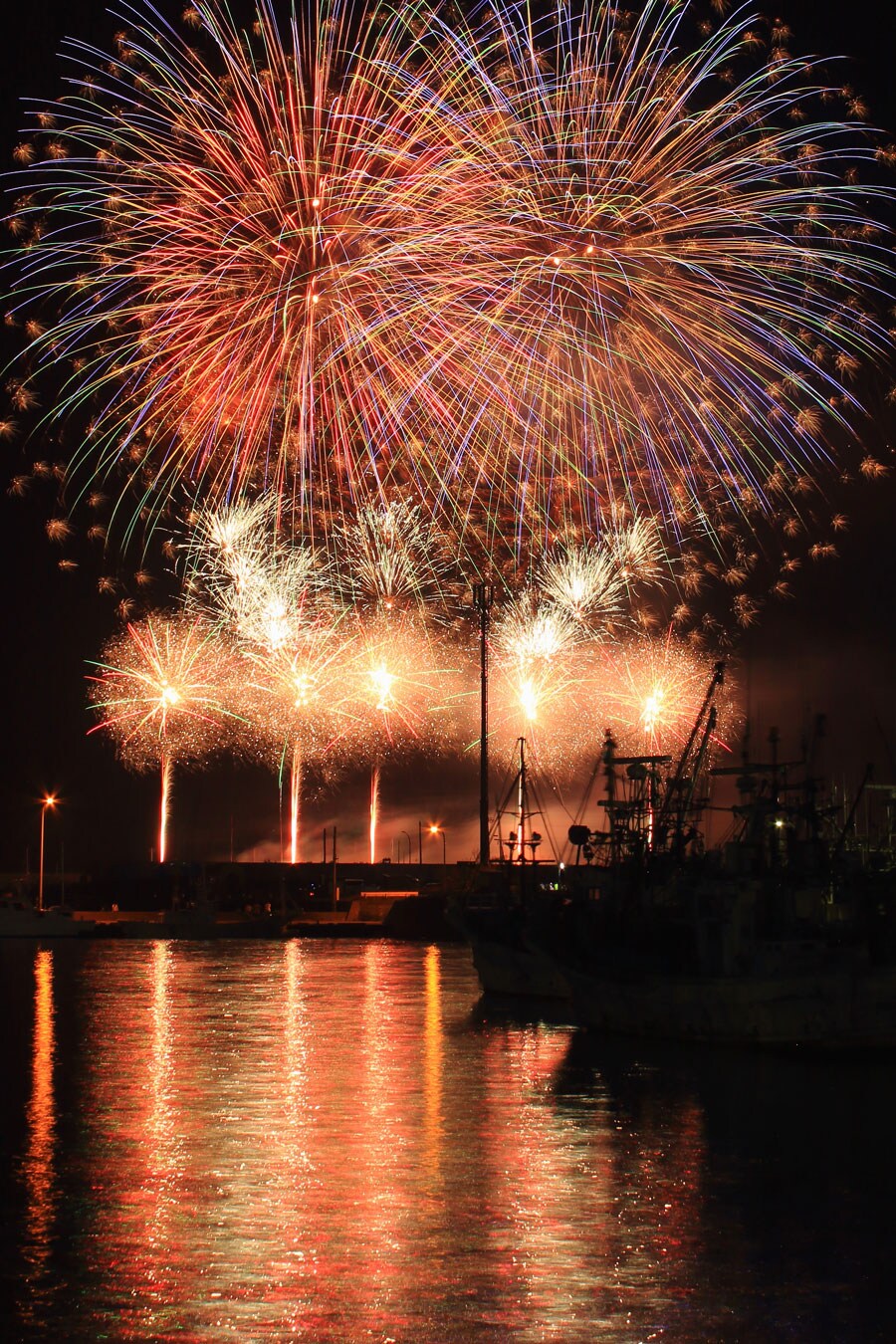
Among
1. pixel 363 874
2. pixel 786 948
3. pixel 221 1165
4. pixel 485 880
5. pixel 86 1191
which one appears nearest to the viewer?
pixel 86 1191

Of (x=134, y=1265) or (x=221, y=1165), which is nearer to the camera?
(x=134, y=1265)

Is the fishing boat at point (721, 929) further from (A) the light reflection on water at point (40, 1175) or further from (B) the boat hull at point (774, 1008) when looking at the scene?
(A) the light reflection on water at point (40, 1175)

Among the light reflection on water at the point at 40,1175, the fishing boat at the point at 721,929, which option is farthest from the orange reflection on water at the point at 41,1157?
the fishing boat at the point at 721,929

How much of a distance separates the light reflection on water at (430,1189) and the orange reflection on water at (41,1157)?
0.32 feet

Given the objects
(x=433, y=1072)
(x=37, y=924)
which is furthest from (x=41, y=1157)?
(x=37, y=924)

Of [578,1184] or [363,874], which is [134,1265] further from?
[363,874]

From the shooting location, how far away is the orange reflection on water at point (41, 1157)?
2666 centimetres

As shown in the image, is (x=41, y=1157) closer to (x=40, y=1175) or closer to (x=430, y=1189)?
(x=40, y=1175)

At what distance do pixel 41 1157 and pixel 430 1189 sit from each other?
30.6 ft

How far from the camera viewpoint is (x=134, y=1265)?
2531 cm

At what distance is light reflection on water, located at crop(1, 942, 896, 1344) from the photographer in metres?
22.9

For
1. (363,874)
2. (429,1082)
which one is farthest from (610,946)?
(363,874)

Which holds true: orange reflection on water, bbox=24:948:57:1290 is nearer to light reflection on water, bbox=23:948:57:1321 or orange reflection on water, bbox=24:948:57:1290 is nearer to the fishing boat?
light reflection on water, bbox=23:948:57:1321

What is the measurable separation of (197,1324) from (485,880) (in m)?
70.9
